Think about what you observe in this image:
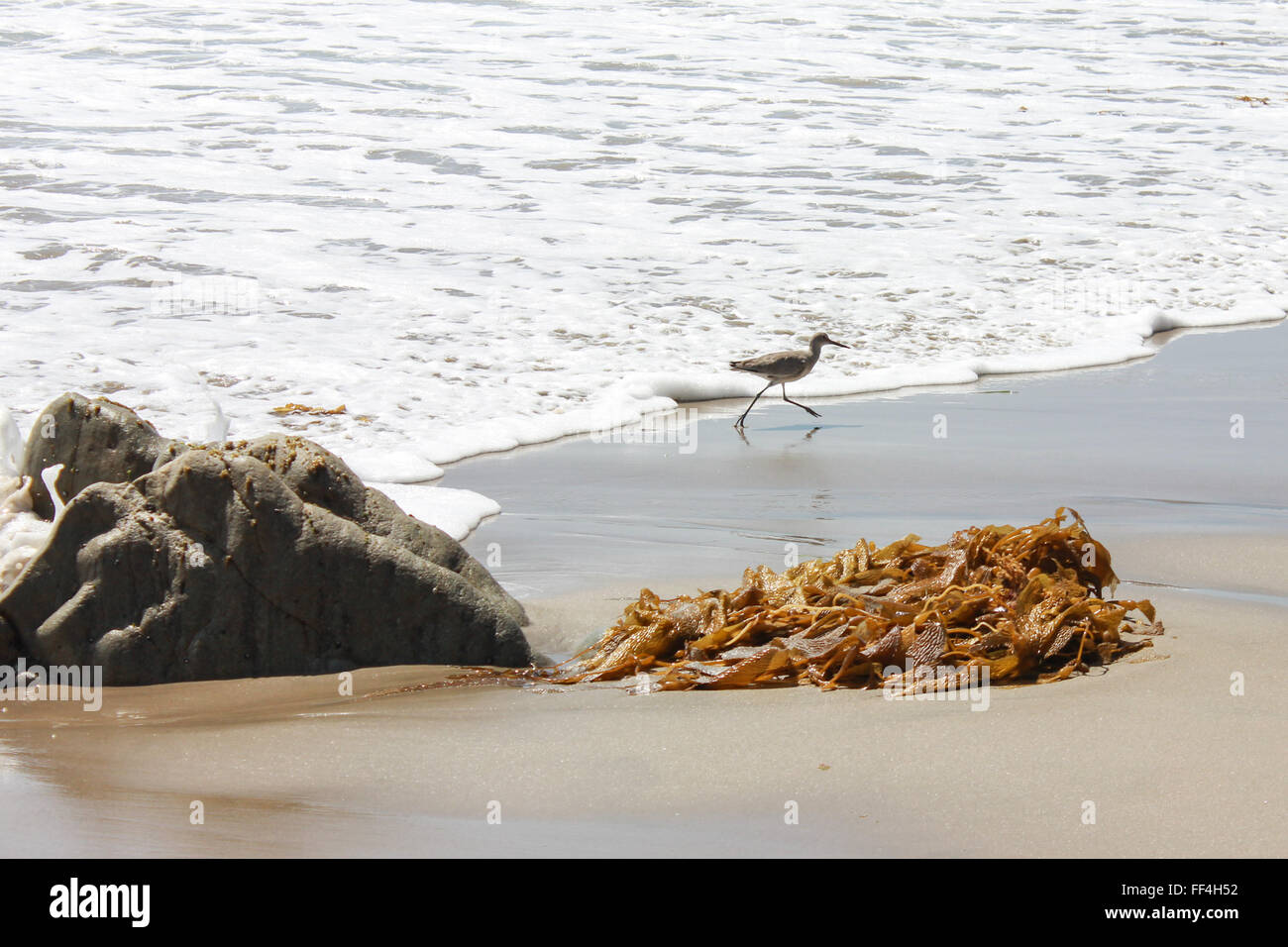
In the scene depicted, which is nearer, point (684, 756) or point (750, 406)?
point (684, 756)

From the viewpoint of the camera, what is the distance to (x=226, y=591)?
12.2ft

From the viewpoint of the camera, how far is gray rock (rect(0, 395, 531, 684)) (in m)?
3.67

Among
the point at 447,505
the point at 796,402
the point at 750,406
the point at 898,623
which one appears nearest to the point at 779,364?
the point at 750,406

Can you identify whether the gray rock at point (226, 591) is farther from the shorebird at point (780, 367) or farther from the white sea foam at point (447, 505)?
the shorebird at point (780, 367)

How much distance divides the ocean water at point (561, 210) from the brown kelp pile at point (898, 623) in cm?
186

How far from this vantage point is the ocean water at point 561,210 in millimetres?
8273

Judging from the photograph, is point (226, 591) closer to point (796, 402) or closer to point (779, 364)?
point (779, 364)

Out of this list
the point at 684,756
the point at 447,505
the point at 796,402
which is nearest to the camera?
the point at 684,756

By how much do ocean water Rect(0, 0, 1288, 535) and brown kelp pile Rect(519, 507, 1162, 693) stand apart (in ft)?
6.11

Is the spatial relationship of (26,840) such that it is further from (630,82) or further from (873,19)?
(873,19)

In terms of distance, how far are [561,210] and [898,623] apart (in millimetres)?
9691

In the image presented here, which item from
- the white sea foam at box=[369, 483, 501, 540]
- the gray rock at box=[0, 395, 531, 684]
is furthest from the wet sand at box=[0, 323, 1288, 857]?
the white sea foam at box=[369, 483, 501, 540]
